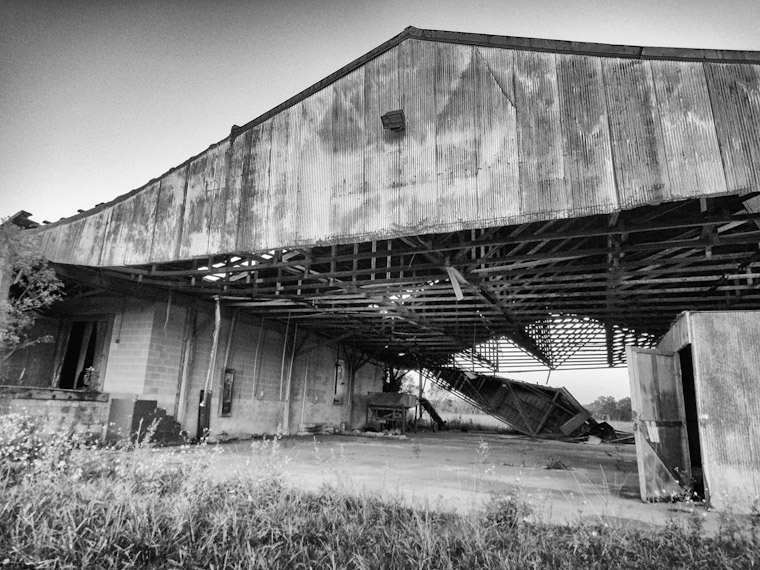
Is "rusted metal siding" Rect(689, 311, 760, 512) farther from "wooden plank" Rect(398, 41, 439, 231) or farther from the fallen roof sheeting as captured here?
the fallen roof sheeting

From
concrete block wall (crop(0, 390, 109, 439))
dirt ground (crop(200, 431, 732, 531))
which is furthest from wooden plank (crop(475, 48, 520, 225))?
concrete block wall (crop(0, 390, 109, 439))

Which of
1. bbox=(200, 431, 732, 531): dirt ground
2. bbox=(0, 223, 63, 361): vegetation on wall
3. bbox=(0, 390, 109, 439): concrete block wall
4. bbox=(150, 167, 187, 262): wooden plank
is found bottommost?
bbox=(200, 431, 732, 531): dirt ground

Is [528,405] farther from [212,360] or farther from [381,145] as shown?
[381,145]

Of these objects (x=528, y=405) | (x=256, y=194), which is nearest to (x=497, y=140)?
(x=256, y=194)

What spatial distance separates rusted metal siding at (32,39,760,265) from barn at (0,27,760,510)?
3cm

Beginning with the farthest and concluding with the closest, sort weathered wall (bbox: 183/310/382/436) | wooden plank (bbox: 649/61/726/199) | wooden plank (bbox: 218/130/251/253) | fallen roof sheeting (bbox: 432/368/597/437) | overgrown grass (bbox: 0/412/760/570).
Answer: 1. fallen roof sheeting (bbox: 432/368/597/437)
2. weathered wall (bbox: 183/310/382/436)
3. wooden plank (bbox: 218/130/251/253)
4. wooden plank (bbox: 649/61/726/199)
5. overgrown grass (bbox: 0/412/760/570)

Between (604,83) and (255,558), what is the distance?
24.1 feet

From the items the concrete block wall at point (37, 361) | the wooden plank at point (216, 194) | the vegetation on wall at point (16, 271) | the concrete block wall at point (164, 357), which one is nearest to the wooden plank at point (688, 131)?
the wooden plank at point (216, 194)

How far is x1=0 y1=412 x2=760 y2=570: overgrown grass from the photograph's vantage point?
138 inches

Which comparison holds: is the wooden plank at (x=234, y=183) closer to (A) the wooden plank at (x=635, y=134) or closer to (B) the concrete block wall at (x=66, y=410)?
(B) the concrete block wall at (x=66, y=410)

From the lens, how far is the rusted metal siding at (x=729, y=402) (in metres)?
5.29

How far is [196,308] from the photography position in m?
12.8

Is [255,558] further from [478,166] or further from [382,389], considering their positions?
[382,389]

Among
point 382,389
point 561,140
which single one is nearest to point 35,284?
point 561,140
